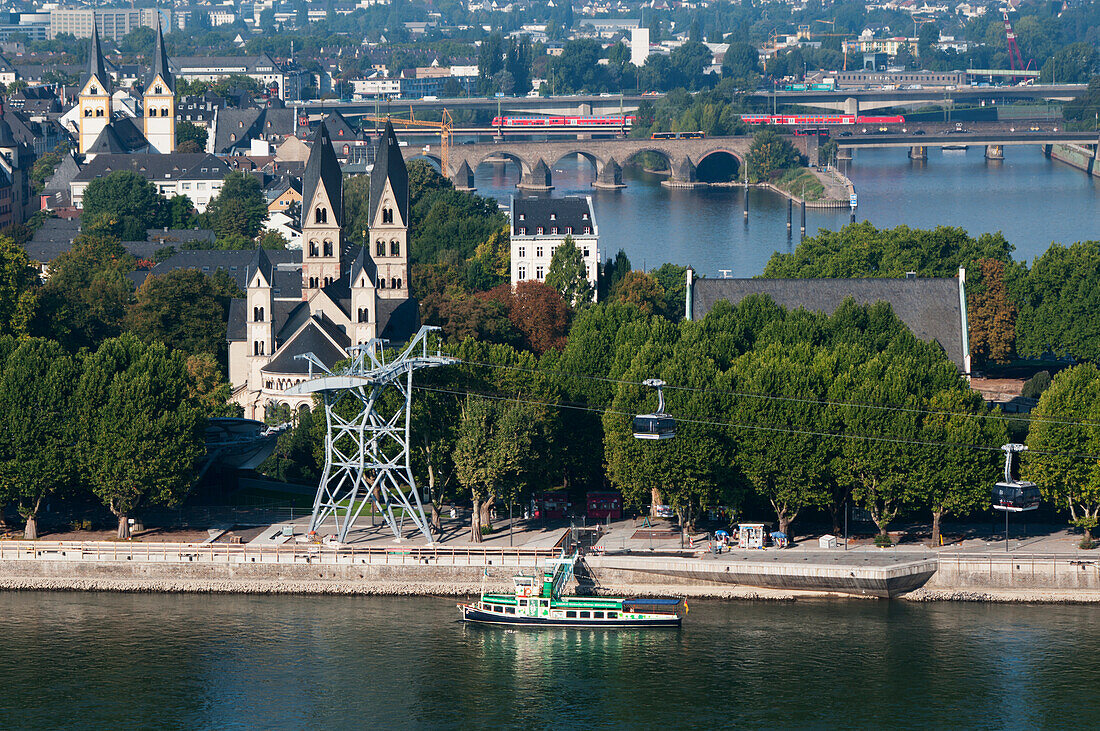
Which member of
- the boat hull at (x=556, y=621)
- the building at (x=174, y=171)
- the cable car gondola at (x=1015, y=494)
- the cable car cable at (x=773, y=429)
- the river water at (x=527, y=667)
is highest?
the building at (x=174, y=171)

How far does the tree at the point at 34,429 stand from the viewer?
2840 inches

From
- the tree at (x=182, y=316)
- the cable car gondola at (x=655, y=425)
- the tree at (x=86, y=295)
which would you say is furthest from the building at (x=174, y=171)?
the cable car gondola at (x=655, y=425)

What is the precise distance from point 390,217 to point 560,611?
40.5 metres

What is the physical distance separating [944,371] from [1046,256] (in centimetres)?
3735

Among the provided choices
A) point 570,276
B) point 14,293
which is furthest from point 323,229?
point 570,276

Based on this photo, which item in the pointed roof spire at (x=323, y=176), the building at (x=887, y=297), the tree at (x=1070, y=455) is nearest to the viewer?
the tree at (x=1070, y=455)

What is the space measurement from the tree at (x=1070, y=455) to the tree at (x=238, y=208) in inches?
3309

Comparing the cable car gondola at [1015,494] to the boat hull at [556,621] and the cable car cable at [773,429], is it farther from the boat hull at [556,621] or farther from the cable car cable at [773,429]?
the boat hull at [556,621]

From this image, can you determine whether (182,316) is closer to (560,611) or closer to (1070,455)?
(560,611)

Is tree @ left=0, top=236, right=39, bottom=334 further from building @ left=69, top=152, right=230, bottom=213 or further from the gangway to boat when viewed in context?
building @ left=69, top=152, right=230, bottom=213

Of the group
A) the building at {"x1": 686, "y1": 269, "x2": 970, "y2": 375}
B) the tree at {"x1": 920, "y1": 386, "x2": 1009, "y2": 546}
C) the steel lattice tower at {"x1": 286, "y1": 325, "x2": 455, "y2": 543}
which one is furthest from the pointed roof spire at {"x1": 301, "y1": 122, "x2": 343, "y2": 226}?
the tree at {"x1": 920, "y1": 386, "x2": 1009, "y2": 546}

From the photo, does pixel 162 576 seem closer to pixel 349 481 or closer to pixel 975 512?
pixel 349 481

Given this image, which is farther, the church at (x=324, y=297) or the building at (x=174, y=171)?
the building at (x=174, y=171)

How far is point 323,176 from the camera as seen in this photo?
10031 centimetres
